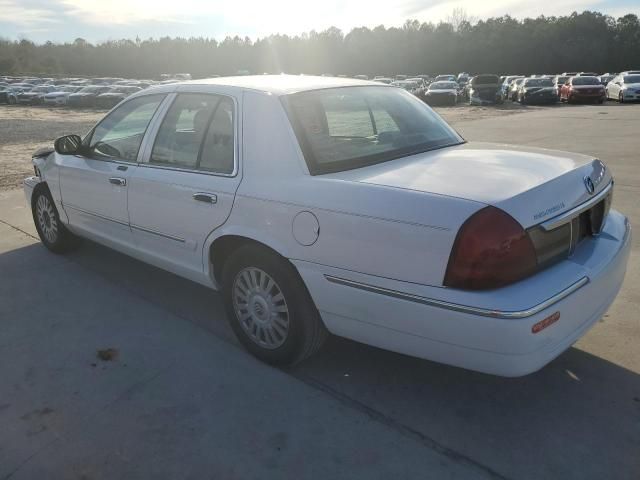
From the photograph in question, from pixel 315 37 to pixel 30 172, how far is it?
10207cm

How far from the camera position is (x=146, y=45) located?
107625 millimetres

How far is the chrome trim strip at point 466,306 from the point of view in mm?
2307

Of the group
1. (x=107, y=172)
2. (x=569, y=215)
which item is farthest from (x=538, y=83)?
(x=569, y=215)

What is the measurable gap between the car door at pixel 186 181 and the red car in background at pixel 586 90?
29814mm

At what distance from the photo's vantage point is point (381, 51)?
313 feet

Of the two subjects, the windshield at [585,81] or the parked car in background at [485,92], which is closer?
the windshield at [585,81]

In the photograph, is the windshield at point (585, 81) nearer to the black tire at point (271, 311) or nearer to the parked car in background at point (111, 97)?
the parked car in background at point (111, 97)

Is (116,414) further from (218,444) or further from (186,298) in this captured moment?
(186,298)

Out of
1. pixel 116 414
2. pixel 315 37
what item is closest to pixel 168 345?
pixel 116 414

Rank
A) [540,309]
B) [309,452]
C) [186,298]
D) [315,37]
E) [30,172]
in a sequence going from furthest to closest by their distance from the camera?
[315,37] < [30,172] < [186,298] < [309,452] < [540,309]

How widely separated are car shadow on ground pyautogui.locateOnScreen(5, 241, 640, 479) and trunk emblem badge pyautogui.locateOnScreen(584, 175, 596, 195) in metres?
1.02

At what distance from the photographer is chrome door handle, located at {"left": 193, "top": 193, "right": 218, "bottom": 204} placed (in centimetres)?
327

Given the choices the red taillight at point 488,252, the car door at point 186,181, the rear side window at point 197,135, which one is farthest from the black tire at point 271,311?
the red taillight at point 488,252

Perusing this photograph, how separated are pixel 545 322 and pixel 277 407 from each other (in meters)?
1.39
